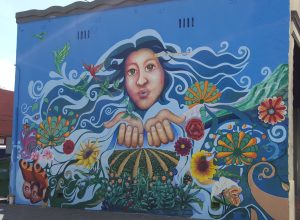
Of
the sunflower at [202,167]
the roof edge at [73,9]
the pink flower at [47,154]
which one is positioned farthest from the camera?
the pink flower at [47,154]

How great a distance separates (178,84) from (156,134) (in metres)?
1.22

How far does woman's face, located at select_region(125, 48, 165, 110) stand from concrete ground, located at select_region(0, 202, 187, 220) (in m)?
2.43

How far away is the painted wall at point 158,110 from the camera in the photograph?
867 centimetres

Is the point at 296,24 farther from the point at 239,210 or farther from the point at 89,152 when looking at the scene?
the point at 89,152

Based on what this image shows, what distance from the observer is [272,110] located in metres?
8.60

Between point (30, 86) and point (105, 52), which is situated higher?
point (105, 52)

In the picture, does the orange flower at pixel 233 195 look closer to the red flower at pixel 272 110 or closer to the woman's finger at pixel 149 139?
the red flower at pixel 272 110

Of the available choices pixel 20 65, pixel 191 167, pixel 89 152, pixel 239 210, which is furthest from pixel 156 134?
pixel 20 65

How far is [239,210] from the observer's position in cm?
866

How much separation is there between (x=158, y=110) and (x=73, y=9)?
11.6 feet

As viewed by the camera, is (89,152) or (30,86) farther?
(30,86)

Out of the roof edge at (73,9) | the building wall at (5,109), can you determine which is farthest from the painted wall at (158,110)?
the building wall at (5,109)

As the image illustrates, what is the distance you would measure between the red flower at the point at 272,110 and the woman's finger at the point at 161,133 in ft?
6.86

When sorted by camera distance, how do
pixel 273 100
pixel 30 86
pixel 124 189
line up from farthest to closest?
pixel 30 86 → pixel 124 189 → pixel 273 100
